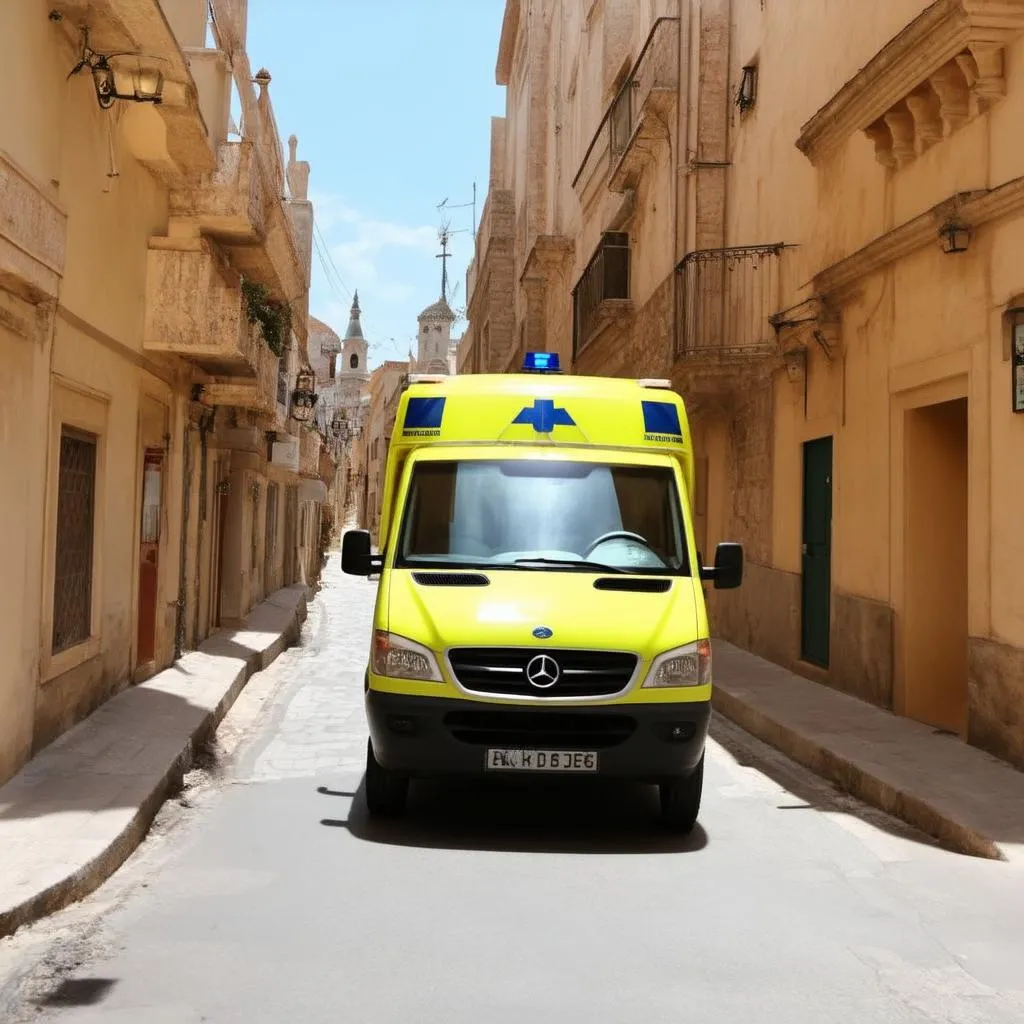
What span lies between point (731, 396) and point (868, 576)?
5.74 m

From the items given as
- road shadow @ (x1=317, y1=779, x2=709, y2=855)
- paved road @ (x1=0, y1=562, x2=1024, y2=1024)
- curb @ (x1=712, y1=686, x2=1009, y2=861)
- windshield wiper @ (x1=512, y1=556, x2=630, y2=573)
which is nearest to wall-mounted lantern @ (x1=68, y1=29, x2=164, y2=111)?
windshield wiper @ (x1=512, y1=556, x2=630, y2=573)

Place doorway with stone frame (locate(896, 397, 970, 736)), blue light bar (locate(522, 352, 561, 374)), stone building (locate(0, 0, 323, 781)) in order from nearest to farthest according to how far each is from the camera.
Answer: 1. stone building (locate(0, 0, 323, 781))
2. blue light bar (locate(522, 352, 561, 374))
3. doorway with stone frame (locate(896, 397, 970, 736))

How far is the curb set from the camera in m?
6.45

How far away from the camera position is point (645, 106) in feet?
64.0

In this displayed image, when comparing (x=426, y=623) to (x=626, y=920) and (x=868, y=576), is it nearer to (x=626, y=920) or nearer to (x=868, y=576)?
(x=626, y=920)

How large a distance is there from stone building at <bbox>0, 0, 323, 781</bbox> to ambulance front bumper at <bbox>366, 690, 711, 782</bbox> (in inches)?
94.5

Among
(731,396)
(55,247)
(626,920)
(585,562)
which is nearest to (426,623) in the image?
(585,562)

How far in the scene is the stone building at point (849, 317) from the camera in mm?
9000

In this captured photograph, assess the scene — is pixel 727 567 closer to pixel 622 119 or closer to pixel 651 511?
pixel 651 511

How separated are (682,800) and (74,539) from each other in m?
5.03

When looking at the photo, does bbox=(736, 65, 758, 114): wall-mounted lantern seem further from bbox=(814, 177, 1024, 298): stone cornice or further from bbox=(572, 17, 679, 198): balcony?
bbox=(814, 177, 1024, 298): stone cornice

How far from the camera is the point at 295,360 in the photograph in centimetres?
2809

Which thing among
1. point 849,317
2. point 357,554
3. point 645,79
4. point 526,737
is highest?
point 645,79

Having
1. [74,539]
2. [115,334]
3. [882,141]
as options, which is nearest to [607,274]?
[882,141]
